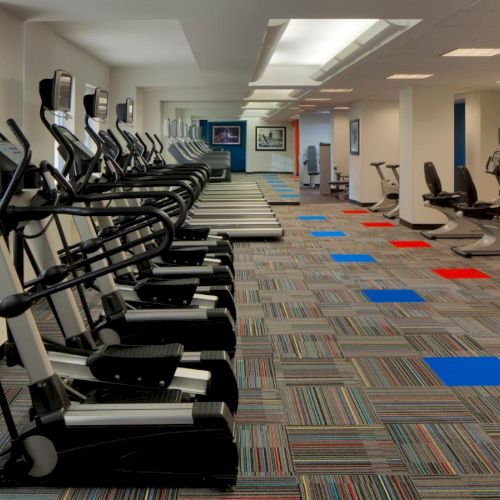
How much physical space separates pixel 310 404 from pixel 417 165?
7.44 meters

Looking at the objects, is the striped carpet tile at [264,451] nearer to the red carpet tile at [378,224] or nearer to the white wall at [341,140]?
the red carpet tile at [378,224]

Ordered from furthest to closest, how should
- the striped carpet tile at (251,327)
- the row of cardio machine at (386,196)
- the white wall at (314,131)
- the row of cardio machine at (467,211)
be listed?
1. the white wall at (314,131)
2. the row of cardio machine at (386,196)
3. the row of cardio machine at (467,211)
4. the striped carpet tile at (251,327)

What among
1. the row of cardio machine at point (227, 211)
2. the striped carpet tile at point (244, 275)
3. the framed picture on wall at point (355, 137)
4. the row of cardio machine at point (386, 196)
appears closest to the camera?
the striped carpet tile at point (244, 275)

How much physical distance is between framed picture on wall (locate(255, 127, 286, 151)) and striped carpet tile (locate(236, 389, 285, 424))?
22317 mm

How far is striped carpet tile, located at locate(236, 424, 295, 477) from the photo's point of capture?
2.47 m

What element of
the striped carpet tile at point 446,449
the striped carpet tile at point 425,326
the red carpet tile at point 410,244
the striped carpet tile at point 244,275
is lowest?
the striped carpet tile at point 446,449

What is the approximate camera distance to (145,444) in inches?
91.7

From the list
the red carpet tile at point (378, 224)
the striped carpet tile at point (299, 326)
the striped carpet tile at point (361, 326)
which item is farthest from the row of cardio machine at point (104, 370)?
the red carpet tile at point (378, 224)

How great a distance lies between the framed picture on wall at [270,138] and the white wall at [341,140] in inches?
286

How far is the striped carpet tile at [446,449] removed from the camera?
8.17ft

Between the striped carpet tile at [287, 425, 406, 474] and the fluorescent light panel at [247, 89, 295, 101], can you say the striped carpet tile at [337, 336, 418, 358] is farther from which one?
the fluorescent light panel at [247, 89, 295, 101]

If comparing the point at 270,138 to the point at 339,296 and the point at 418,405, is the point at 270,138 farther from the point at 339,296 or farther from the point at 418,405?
the point at 418,405

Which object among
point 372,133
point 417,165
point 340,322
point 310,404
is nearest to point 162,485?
point 310,404

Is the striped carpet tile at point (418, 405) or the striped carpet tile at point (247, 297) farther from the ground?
the striped carpet tile at point (247, 297)
